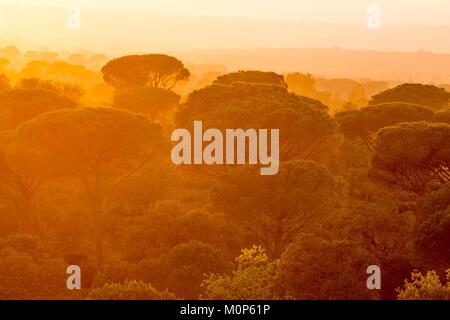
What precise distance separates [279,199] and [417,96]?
27997 millimetres

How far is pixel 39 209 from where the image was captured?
31.7m

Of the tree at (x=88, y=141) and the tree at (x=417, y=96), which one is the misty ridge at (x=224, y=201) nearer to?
the tree at (x=88, y=141)

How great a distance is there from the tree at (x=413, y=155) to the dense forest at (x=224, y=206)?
0.23ft

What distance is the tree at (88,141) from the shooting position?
93.0 ft

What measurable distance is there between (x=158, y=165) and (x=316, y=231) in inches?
478

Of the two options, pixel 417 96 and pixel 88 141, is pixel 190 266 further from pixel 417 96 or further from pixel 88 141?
pixel 417 96

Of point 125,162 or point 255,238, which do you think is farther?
point 125,162

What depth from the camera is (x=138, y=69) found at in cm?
5703

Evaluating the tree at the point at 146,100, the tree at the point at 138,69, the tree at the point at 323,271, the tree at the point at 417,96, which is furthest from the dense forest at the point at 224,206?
the tree at the point at 138,69

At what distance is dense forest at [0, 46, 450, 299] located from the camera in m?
20.6

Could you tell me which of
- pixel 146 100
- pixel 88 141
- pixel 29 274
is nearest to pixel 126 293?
pixel 29 274
